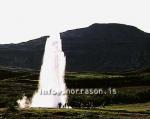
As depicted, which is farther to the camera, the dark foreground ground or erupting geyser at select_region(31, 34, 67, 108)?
erupting geyser at select_region(31, 34, 67, 108)

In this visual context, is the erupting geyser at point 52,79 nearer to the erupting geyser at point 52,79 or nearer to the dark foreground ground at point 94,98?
the erupting geyser at point 52,79

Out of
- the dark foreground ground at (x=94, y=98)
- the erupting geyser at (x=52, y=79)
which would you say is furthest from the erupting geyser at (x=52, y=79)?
the dark foreground ground at (x=94, y=98)

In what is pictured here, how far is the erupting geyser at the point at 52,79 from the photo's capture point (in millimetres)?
106719

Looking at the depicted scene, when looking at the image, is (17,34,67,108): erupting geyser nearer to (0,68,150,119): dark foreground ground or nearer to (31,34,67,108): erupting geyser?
(31,34,67,108): erupting geyser

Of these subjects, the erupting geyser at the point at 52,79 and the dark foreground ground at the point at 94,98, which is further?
the erupting geyser at the point at 52,79

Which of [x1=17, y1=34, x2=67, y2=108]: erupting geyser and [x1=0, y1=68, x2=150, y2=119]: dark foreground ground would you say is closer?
[x1=0, y1=68, x2=150, y2=119]: dark foreground ground

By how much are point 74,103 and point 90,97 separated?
14.1 metres

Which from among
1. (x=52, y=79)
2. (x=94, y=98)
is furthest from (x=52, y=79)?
(x=94, y=98)

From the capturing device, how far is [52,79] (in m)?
115

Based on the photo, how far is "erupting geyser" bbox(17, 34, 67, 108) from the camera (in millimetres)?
106719

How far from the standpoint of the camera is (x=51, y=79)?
11575 cm

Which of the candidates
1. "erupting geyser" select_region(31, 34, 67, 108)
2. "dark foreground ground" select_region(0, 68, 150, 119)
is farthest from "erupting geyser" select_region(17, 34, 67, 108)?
"dark foreground ground" select_region(0, 68, 150, 119)

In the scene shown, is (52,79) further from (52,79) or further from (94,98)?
(94,98)

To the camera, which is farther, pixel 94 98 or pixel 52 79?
pixel 94 98
